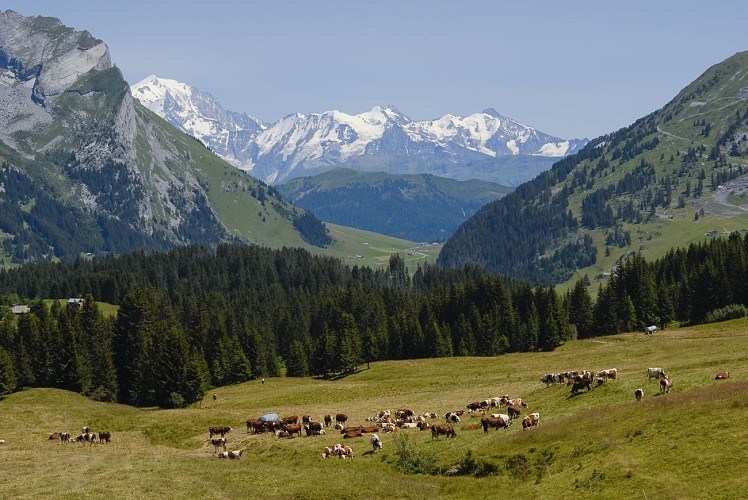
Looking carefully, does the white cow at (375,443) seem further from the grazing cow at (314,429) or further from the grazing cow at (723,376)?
the grazing cow at (723,376)

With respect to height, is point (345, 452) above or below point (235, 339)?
below

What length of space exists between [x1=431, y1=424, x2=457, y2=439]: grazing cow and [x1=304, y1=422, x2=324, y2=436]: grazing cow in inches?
576

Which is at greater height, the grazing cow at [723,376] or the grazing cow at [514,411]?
the grazing cow at [723,376]

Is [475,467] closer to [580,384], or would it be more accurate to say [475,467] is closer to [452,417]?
[452,417]

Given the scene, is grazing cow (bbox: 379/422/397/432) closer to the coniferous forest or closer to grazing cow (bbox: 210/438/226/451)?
grazing cow (bbox: 210/438/226/451)

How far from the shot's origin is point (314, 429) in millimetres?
69875

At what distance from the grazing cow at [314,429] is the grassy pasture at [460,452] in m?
1.34

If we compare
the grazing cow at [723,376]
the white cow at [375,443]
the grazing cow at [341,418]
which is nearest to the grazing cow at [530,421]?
the white cow at [375,443]

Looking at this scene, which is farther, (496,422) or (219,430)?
(219,430)

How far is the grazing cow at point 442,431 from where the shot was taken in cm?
5781

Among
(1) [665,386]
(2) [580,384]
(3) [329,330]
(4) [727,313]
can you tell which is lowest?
(2) [580,384]

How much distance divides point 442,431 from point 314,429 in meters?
16.3

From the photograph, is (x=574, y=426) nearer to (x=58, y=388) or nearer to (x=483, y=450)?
(x=483, y=450)

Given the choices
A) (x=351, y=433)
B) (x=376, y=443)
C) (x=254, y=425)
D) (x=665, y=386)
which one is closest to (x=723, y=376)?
(x=665, y=386)
